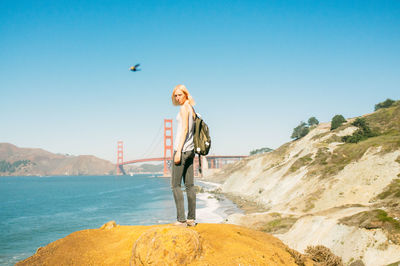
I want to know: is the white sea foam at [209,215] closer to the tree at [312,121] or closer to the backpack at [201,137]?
the backpack at [201,137]

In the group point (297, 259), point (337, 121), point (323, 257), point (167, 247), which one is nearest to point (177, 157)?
point (167, 247)

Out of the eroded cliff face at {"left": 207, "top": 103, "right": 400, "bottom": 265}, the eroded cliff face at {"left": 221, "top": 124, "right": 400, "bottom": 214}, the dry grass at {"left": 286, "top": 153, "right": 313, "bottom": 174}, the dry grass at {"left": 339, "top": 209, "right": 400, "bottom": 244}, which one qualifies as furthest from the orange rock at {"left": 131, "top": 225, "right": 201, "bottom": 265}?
the dry grass at {"left": 286, "top": 153, "right": 313, "bottom": 174}

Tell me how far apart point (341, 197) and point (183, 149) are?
2802cm

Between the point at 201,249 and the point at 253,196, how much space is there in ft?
159

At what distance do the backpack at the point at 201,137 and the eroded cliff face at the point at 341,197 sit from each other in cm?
1171

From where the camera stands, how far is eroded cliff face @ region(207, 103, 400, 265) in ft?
47.9

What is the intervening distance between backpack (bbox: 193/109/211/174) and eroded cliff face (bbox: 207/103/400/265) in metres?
11.7

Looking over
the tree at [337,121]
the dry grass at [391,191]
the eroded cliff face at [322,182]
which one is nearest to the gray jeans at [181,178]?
the dry grass at [391,191]

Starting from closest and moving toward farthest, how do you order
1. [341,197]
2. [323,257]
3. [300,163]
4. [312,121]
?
[323,257] → [341,197] → [300,163] → [312,121]

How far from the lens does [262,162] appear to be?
69.8 meters

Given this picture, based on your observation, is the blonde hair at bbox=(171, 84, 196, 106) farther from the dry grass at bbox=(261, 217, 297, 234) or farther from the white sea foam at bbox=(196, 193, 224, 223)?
the white sea foam at bbox=(196, 193, 224, 223)

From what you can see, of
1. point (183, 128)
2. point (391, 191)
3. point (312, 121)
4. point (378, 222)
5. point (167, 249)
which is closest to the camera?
point (167, 249)

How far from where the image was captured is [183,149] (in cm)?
561

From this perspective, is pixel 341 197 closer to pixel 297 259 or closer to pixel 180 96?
pixel 297 259
